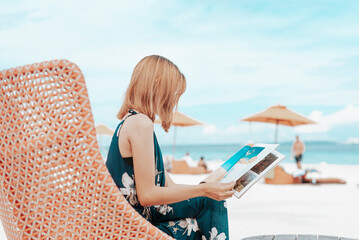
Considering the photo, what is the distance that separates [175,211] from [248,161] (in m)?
0.40

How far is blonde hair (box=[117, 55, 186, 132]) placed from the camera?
173cm

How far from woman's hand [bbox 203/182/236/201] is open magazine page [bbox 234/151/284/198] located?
1.6 inches

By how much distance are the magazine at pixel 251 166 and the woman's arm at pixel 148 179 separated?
7 cm

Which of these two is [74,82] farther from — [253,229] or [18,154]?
[253,229]

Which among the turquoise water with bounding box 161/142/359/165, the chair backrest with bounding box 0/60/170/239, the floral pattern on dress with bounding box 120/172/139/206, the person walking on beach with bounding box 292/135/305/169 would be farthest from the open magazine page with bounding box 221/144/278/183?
the turquoise water with bounding box 161/142/359/165

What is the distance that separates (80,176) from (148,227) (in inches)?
12.6

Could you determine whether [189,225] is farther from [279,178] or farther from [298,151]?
[298,151]

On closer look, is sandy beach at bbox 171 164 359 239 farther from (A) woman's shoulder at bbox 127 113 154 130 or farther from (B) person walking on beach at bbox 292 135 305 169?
(B) person walking on beach at bbox 292 135 305 169

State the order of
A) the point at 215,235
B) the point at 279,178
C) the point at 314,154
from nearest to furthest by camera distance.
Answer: the point at 215,235 → the point at 279,178 → the point at 314,154

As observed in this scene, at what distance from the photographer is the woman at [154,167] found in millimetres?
1618

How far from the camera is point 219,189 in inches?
67.2

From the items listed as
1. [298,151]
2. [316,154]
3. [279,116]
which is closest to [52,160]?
[279,116]

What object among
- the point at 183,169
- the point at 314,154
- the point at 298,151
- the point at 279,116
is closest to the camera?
the point at 279,116

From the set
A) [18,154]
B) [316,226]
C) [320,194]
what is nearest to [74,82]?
[18,154]
